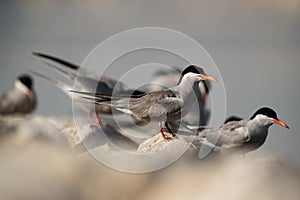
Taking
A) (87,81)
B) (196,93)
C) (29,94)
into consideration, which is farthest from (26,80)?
(196,93)

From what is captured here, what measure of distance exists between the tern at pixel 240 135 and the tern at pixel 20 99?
16.8 feet

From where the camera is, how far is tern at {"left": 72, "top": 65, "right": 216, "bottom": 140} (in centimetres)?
579

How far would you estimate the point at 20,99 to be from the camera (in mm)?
10938

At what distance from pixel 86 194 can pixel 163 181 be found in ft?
1.79

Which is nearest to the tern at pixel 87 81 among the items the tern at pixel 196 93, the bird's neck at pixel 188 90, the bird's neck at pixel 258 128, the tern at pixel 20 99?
the tern at pixel 196 93

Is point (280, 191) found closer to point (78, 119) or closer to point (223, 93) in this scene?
point (223, 93)

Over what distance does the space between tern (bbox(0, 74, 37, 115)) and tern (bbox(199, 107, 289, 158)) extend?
5116 mm

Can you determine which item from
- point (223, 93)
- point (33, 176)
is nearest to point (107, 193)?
point (33, 176)

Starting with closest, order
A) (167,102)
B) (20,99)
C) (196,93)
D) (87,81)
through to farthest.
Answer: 1. (167,102)
2. (196,93)
3. (87,81)
4. (20,99)

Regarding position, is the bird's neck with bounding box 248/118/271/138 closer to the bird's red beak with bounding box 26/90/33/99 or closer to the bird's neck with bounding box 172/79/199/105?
the bird's neck with bounding box 172/79/199/105

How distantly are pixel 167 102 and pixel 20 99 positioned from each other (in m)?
5.51

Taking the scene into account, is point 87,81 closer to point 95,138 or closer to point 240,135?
point 95,138

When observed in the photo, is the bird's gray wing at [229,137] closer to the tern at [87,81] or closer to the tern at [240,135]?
the tern at [240,135]

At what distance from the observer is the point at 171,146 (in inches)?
229
